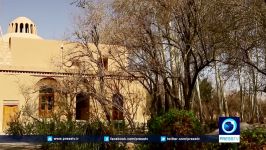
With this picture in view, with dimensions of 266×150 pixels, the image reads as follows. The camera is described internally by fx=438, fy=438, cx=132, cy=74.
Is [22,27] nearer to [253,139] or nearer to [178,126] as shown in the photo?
[178,126]

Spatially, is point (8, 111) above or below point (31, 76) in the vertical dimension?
below

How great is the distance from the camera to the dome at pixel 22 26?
5706 centimetres

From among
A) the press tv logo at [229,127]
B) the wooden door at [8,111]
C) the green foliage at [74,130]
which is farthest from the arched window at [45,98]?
the press tv logo at [229,127]

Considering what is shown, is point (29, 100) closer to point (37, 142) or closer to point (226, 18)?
point (37, 142)

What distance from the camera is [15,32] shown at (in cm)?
5622

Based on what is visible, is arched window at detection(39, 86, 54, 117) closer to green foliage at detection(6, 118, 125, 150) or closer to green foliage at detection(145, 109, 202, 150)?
green foliage at detection(6, 118, 125, 150)

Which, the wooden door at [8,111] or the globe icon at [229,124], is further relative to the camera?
the wooden door at [8,111]

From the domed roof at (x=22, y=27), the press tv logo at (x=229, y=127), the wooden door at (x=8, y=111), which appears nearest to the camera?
the press tv logo at (x=229, y=127)

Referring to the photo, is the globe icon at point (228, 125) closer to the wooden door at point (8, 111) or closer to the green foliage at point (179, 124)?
the green foliage at point (179, 124)

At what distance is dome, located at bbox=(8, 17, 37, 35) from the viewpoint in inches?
2247

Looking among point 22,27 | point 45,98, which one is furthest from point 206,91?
point 22,27

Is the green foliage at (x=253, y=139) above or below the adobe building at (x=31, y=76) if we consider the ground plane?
below

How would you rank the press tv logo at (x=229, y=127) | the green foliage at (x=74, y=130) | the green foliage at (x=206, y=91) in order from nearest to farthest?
the press tv logo at (x=229, y=127) → the green foliage at (x=74, y=130) → the green foliage at (x=206, y=91)

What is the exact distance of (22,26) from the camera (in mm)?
57281
